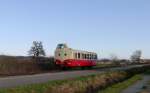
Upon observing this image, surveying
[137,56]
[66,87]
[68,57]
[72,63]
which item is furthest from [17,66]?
[137,56]

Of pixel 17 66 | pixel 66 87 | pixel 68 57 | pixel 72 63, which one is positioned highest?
pixel 68 57

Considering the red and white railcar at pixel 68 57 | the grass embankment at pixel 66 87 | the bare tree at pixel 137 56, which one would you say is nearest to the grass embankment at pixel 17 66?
the red and white railcar at pixel 68 57

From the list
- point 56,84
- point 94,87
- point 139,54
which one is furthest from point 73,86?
point 139,54

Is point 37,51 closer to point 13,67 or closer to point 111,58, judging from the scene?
point 111,58

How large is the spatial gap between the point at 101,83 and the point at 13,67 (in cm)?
2136

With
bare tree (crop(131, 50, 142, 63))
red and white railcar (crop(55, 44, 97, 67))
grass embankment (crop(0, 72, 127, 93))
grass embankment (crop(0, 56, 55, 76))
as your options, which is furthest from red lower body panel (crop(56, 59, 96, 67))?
bare tree (crop(131, 50, 142, 63))

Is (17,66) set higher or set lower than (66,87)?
higher

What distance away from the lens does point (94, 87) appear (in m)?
31.4

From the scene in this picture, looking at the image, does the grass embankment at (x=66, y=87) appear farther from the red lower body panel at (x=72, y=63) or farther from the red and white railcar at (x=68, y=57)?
the red and white railcar at (x=68, y=57)

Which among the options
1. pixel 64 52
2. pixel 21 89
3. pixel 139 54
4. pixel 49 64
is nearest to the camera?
pixel 21 89

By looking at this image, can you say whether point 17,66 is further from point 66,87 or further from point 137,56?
point 137,56

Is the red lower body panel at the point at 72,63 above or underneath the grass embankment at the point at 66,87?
above

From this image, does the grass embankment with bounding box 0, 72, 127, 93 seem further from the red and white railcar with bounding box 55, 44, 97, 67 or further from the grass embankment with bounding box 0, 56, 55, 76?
the red and white railcar with bounding box 55, 44, 97, 67

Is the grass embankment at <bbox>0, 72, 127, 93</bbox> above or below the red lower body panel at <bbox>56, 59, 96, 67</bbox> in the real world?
below
